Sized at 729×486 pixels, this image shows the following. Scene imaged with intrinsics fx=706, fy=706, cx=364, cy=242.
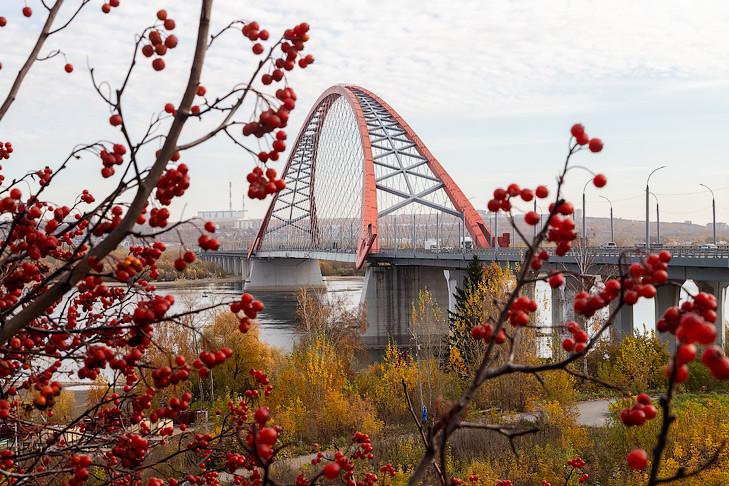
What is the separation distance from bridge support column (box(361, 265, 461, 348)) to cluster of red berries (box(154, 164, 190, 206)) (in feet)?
→ 150

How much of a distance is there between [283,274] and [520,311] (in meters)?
79.3

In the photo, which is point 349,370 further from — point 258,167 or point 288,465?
point 258,167

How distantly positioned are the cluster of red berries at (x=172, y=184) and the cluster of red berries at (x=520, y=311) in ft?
4.45

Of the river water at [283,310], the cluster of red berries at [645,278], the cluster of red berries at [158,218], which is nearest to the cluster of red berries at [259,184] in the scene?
the cluster of red berries at [158,218]

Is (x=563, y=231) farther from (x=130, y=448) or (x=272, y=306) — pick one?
(x=272, y=306)

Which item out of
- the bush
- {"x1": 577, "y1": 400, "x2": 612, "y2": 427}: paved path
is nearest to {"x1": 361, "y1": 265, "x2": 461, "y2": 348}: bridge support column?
the bush

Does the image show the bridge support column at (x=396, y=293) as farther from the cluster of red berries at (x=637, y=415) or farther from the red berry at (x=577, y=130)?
the cluster of red berries at (x=637, y=415)

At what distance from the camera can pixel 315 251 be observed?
216ft

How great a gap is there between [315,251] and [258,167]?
6332cm

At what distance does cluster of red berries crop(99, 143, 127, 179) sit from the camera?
10.7 ft

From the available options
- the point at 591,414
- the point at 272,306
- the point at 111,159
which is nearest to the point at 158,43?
the point at 111,159

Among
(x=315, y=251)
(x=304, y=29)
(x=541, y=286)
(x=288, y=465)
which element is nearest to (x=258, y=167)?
(x=304, y=29)

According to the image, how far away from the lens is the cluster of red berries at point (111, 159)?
325 cm

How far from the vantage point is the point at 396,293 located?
50.1 meters
